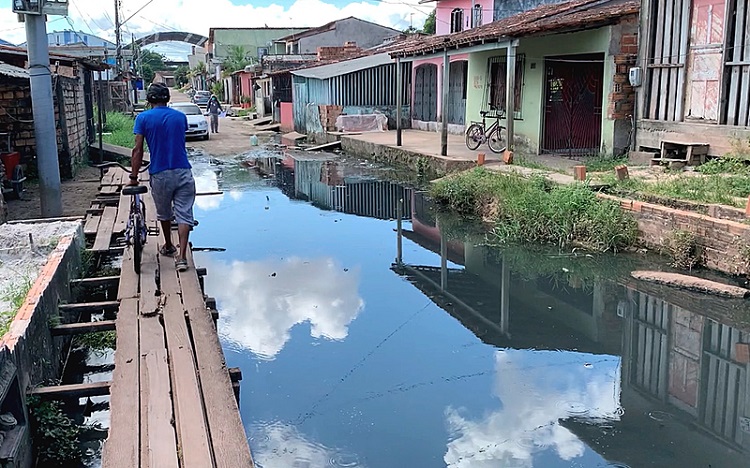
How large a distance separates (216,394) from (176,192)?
286 centimetres

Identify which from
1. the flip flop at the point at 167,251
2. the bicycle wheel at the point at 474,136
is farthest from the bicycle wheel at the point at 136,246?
the bicycle wheel at the point at 474,136

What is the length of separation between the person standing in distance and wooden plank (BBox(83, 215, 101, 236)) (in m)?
1.61

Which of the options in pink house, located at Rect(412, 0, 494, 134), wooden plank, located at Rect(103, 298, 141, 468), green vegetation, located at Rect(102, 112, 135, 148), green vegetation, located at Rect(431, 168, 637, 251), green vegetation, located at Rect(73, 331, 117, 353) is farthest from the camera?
pink house, located at Rect(412, 0, 494, 134)

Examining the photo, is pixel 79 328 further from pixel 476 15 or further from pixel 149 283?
pixel 476 15

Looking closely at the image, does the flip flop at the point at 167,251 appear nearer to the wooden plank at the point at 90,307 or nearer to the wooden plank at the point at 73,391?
the wooden plank at the point at 90,307

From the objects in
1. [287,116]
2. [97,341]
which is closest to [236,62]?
[287,116]

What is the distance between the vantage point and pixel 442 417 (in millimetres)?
4820

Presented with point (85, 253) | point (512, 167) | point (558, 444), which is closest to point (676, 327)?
point (558, 444)

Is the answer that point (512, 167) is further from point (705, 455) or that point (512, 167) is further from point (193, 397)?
point (193, 397)

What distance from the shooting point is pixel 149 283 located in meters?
5.83

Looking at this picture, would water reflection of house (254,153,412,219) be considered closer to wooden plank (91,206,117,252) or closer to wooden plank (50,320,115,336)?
wooden plank (91,206,117,252)

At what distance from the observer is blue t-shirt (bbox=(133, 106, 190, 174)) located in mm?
6133

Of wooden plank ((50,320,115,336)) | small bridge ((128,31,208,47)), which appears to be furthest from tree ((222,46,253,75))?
wooden plank ((50,320,115,336))

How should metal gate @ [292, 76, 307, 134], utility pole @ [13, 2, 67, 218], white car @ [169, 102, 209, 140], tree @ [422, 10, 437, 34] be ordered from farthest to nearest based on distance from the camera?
1. tree @ [422, 10, 437, 34]
2. metal gate @ [292, 76, 307, 134]
3. white car @ [169, 102, 209, 140]
4. utility pole @ [13, 2, 67, 218]
